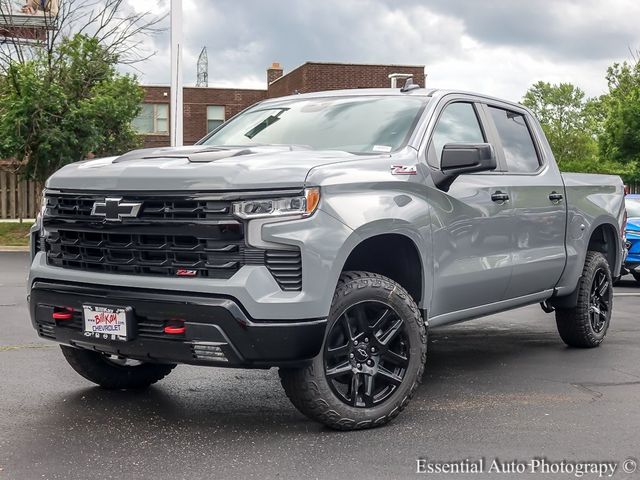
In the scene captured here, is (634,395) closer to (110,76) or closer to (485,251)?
(485,251)

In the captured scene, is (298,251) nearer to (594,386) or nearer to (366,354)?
(366,354)

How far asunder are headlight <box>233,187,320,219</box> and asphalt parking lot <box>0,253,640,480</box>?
4.06 feet

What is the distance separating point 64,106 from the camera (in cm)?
2319

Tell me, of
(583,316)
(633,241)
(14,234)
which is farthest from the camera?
(14,234)

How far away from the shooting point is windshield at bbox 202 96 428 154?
5.65 metres

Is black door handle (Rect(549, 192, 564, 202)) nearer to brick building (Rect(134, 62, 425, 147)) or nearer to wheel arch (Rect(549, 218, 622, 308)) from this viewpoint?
wheel arch (Rect(549, 218, 622, 308))

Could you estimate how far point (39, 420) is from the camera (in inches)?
201

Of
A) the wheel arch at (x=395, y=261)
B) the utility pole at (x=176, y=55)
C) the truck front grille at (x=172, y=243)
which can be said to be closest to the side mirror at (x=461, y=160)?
the wheel arch at (x=395, y=261)

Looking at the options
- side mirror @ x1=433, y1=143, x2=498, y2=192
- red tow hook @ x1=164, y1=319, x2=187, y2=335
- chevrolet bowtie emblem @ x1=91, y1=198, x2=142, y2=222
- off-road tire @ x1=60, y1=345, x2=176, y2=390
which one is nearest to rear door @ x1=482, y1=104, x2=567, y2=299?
side mirror @ x1=433, y1=143, x2=498, y2=192

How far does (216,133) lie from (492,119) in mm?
2124

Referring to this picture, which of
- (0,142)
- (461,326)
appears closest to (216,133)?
(461,326)

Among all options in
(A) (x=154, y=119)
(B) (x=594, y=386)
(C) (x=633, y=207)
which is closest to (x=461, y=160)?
(B) (x=594, y=386)

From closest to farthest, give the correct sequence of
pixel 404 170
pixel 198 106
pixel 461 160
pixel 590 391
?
pixel 404 170 → pixel 461 160 → pixel 590 391 → pixel 198 106

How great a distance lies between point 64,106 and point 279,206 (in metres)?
20.2
